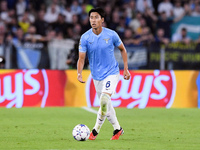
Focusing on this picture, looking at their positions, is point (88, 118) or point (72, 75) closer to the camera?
point (88, 118)

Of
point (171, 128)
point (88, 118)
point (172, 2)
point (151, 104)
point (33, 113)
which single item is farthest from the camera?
point (172, 2)

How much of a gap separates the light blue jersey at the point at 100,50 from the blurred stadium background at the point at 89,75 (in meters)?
1.06

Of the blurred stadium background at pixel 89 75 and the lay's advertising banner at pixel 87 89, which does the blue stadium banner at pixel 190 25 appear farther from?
the lay's advertising banner at pixel 87 89

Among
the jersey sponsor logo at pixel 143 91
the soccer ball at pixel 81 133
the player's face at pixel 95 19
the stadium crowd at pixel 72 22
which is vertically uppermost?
the player's face at pixel 95 19

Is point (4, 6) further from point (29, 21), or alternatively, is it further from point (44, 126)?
point (44, 126)

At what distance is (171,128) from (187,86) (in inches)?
193

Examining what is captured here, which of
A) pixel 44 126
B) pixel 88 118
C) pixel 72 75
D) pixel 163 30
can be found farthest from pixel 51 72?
pixel 163 30

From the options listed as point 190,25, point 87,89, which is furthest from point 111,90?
point 190,25

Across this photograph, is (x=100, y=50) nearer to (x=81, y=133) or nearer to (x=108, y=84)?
(x=108, y=84)

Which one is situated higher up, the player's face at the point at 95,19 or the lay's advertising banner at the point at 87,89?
the player's face at the point at 95,19

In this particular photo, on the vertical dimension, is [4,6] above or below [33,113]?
above

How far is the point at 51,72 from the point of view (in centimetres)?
1502

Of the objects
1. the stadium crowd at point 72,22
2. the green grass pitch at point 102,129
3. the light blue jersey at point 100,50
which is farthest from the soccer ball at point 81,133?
the stadium crowd at point 72,22

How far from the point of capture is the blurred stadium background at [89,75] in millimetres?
9461
